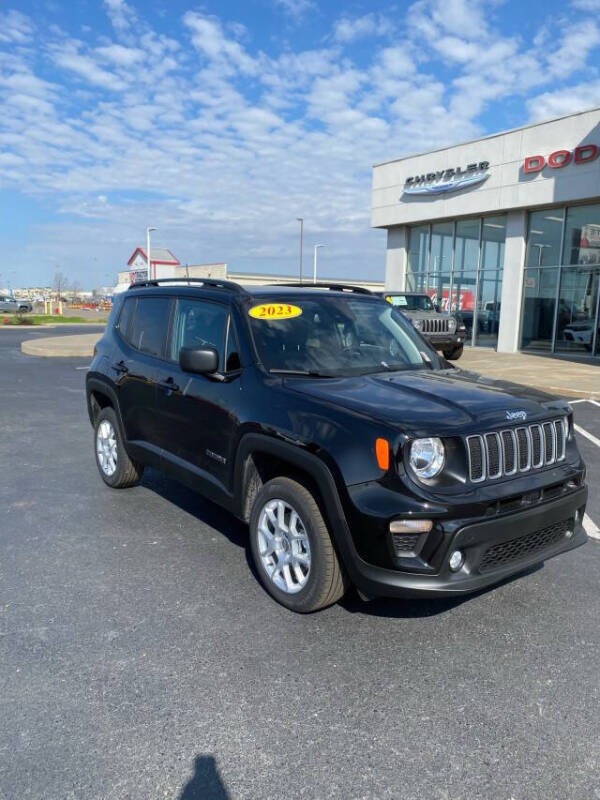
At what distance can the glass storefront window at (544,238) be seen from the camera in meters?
20.5

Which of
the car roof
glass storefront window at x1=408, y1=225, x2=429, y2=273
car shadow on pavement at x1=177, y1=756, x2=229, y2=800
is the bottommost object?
car shadow on pavement at x1=177, y1=756, x2=229, y2=800

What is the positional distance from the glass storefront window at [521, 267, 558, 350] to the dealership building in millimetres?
34

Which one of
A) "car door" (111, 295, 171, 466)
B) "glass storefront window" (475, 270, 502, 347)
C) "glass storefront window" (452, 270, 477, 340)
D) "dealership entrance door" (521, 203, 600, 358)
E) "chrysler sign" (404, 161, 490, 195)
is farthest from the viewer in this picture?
"glass storefront window" (452, 270, 477, 340)

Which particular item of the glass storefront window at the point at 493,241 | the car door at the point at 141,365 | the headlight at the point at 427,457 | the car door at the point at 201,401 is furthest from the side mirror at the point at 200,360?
the glass storefront window at the point at 493,241

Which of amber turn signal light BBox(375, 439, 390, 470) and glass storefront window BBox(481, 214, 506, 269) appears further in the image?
glass storefront window BBox(481, 214, 506, 269)

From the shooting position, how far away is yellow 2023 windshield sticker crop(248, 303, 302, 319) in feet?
13.8

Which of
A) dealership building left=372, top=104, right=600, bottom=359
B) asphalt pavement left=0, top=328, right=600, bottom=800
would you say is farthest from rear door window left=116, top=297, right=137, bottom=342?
dealership building left=372, top=104, right=600, bottom=359

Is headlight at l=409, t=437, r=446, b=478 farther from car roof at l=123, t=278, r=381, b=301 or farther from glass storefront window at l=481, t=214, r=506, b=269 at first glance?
glass storefront window at l=481, t=214, r=506, b=269

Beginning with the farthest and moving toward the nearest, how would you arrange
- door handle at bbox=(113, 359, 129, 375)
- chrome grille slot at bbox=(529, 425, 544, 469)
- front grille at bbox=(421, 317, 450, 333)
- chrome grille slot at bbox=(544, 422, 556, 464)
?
front grille at bbox=(421, 317, 450, 333) < door handle at bbox=(113, 359, 129, 375) < chrome grille slot at bbox=(544, 422, 556, 464) < chrome grille slot at bbox=(529, 425, 544, 469)

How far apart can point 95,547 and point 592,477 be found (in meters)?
4.70

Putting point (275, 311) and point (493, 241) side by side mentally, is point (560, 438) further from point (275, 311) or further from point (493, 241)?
point (493, 241)

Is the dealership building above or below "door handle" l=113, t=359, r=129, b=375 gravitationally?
above

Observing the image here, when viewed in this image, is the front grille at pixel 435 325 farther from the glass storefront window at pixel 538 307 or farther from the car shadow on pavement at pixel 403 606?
the car shadow on pavement at pixel 403 606

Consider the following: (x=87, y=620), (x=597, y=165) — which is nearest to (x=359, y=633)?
(x=87, y=620)
